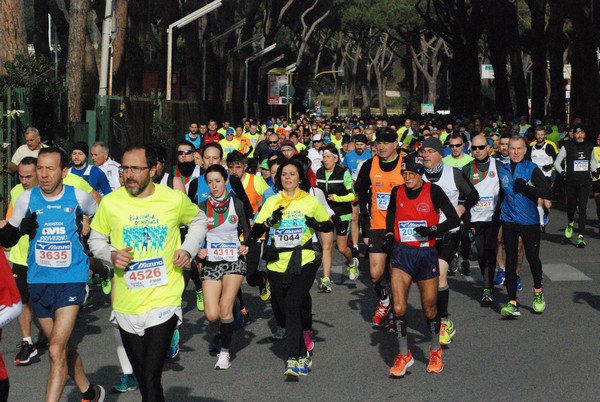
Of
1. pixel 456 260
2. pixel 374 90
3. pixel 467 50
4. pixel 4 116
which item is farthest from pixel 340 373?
pixel 374 90

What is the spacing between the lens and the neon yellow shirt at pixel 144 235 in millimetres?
6703

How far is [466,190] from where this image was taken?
1041 cm

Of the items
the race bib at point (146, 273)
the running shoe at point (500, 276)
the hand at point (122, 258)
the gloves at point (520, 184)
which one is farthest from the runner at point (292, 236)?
the running shoe at point (500, 276)

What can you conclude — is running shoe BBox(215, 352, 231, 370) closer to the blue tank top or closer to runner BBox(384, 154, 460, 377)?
runner BBox(384, 154, 460, 377)

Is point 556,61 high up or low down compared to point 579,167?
up

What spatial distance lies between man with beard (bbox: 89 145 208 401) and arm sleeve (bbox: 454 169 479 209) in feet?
13.3

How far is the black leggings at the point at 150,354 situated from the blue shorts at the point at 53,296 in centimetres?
102

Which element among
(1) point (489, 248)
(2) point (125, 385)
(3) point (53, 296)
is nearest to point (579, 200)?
(1) point (489, 248)

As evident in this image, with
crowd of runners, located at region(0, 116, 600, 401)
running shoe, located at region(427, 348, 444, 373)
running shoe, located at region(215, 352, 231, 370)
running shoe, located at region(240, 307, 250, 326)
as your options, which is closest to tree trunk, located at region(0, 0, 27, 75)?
crowd of runners, located at region(0, 116, 600, 401)

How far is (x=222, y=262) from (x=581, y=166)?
1007cm

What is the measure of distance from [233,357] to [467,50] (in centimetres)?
4240

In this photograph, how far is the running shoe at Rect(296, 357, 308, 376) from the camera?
29.0ft

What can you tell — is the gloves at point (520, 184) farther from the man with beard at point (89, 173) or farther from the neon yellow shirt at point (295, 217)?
the man with beard at point (89, 173)

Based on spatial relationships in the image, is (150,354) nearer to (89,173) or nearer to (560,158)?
(89,173)
